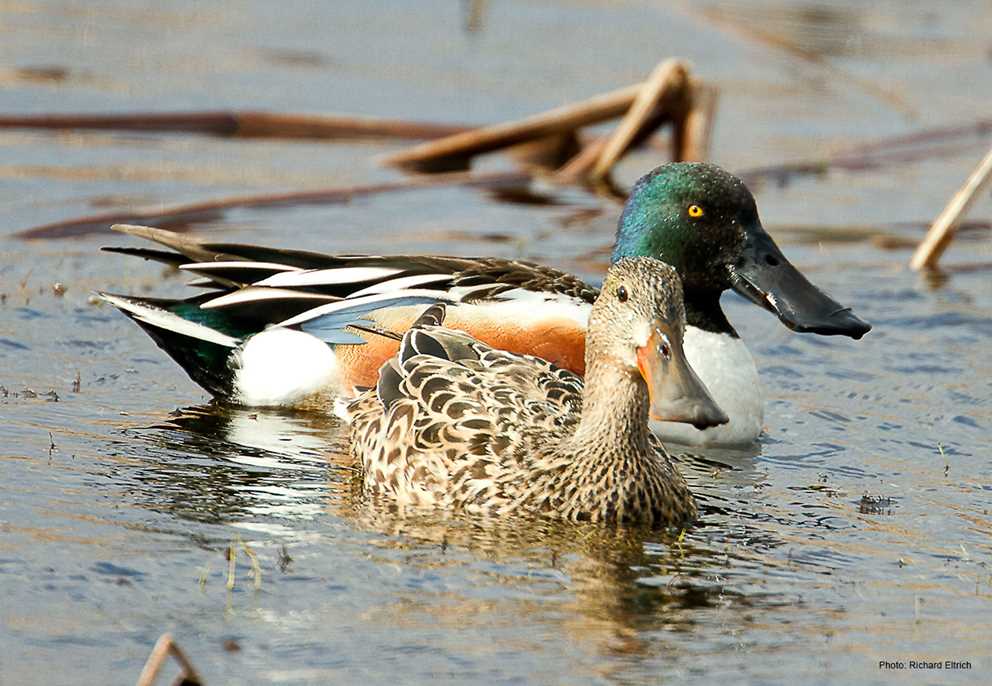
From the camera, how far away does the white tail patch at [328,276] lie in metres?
7.93

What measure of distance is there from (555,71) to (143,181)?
16.7 ft

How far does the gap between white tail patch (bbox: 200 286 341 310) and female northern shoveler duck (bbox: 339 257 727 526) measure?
119cm

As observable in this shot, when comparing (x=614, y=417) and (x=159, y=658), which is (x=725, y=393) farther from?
(x=159, y=658)

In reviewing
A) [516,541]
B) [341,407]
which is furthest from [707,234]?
[516,541]

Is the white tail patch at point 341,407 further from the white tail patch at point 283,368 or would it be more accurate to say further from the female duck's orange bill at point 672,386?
the female duck's orange bill at point 672,386

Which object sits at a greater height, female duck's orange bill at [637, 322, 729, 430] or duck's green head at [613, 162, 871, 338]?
duck's green head at [613, 162, 871, 338]

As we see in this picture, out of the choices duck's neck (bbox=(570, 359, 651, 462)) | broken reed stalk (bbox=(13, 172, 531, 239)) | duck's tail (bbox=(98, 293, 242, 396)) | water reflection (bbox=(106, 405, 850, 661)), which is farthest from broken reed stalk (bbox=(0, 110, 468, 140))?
duck's neck (bbox=(570, 359, 651, 462))

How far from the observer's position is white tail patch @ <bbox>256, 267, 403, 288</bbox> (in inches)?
312

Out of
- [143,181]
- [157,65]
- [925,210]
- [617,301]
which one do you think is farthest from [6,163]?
[617,301]

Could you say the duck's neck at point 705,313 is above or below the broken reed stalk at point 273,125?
below

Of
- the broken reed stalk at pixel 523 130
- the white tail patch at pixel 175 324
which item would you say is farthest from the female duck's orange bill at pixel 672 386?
the broken reed stalk at pixel 523 130

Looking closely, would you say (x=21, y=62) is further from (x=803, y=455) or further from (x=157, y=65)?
(x=803, y=455)

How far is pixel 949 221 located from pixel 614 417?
481 centimetres

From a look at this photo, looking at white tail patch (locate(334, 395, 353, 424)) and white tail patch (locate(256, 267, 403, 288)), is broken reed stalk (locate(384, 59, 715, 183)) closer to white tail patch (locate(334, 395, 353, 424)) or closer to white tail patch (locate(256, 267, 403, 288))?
white tail patch (locate(256, 267, 403, 288))
